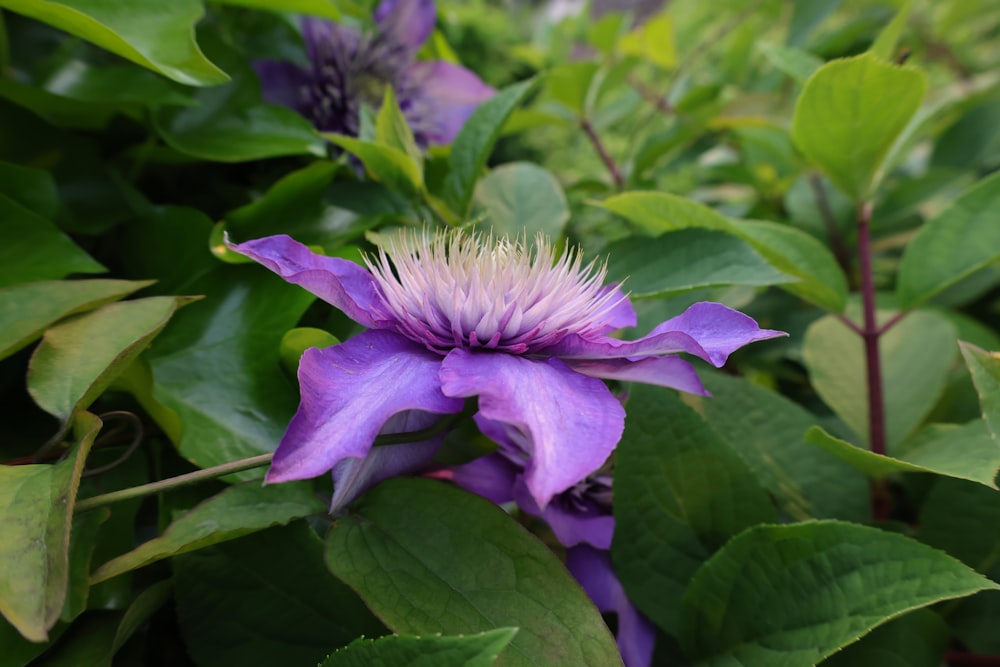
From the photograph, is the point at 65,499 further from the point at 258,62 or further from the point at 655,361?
the point at 258,62

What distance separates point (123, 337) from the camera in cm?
29

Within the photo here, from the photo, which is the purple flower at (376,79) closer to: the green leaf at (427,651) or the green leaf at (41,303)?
the green leaf at (41,303)

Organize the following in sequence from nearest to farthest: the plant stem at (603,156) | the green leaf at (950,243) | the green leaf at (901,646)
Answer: the green leaf at (901,646) → the green leaf at (950,243) → the plant stem at (603,156)

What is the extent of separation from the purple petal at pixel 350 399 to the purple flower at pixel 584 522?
0.24ft

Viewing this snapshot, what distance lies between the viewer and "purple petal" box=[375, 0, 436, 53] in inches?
21.4

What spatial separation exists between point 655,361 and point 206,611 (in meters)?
0.22

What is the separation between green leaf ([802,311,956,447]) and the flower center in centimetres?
23

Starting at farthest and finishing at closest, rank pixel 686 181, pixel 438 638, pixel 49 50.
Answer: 1. pixel 686 181
2. pixel 49 50
3. pixel 438 638

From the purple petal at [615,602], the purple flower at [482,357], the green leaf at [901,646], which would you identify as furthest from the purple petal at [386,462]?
the green leaf at [901,646]

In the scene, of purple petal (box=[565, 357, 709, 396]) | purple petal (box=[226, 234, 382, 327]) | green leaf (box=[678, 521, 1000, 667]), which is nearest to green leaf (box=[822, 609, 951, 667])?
green leaf (box=[678, 521, 1000, 667])

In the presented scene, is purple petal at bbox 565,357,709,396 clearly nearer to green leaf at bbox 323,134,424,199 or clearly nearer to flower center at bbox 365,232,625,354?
flower center at bbox 365,232,625,354

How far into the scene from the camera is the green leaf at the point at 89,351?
272 mm

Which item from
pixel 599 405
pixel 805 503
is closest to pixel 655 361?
pixel 599 405

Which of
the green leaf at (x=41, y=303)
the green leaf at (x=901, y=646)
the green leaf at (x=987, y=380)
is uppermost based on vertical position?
the green leaf at (x=987, y=380)
